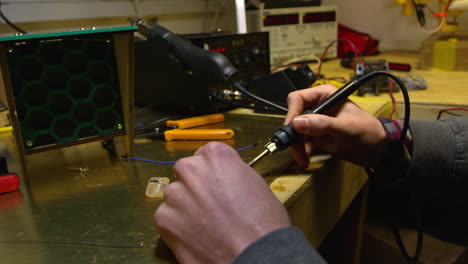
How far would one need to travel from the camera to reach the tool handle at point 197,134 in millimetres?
689

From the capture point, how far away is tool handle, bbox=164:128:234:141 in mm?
689

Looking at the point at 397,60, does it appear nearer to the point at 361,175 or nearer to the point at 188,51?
the point at 361,175

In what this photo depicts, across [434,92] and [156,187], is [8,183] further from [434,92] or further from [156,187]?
[434,92]

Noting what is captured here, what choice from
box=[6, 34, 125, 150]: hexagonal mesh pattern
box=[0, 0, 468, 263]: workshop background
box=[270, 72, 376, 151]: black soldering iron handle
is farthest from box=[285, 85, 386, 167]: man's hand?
box=[0, 0, 468, 263]: workshop background

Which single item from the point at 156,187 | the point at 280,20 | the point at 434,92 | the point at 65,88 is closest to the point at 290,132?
the point at 156,187

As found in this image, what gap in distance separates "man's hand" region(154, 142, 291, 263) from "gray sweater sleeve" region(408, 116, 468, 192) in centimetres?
31

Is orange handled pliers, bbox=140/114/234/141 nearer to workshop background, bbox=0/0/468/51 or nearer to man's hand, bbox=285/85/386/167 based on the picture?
man's hand, bbox=285/85/386/167

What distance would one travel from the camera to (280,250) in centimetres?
34

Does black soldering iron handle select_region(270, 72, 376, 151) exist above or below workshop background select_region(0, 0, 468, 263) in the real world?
below

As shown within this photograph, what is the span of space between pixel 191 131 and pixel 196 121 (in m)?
0.07

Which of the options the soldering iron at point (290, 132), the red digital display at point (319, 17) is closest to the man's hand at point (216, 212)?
the soldering iron at point (290, 132)

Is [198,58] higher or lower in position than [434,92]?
higher

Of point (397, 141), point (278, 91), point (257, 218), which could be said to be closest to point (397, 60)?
point (278, 91)

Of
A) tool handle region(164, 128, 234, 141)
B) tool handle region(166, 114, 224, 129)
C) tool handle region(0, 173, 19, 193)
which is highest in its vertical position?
tool handle region(166, 114, 224, 129)
